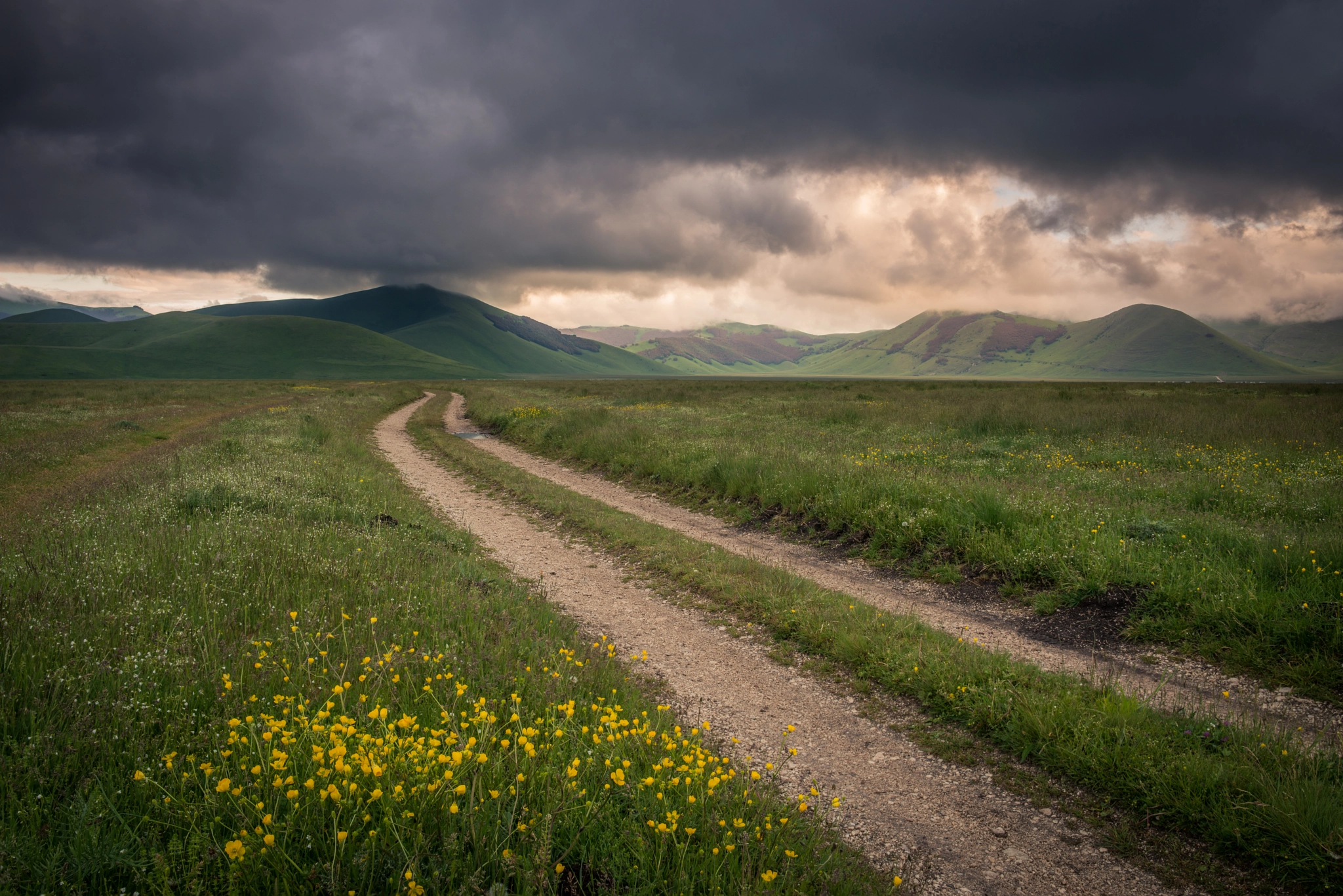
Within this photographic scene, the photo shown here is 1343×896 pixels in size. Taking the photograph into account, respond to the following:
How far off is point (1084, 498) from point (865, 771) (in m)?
10.3

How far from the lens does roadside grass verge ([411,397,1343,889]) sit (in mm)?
4074

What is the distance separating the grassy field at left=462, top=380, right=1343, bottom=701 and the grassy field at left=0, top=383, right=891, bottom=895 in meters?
6.12

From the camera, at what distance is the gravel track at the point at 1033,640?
584 centimetres

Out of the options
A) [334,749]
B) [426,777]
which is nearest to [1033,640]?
[426,777]

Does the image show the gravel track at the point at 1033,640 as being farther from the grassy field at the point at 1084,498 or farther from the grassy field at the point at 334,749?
the grassy field at the point at 334,749

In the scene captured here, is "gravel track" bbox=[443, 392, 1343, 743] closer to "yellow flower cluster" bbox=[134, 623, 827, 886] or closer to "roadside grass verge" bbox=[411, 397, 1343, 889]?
"roadside grass verge" bbox=[411, 397, 1343, 889]

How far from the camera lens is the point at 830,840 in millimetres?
4191

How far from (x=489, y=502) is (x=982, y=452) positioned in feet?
51.7

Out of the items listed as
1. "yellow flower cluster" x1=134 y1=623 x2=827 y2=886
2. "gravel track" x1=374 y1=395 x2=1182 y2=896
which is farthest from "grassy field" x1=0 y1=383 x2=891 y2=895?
"gravel track" x1=374 y1=395 x2=1182 y2=896

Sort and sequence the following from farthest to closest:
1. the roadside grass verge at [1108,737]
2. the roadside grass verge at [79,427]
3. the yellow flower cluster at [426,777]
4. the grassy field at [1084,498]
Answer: the roadside grass verge at [79,427]
the grassy field at [1084,498]
the roadside grass verge at [1108,737]
the yellow flower cluster at [426,777]

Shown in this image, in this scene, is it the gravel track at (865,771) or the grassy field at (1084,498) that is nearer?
the gravel track at (865,771)

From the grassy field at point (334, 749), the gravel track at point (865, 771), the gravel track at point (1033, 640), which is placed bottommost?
the gravel track at point (865, 771)

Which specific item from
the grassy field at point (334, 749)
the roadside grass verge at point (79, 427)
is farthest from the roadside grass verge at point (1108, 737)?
the roadside grass verge at point (79, 427)

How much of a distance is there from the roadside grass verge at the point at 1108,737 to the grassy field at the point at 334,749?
2.15m
